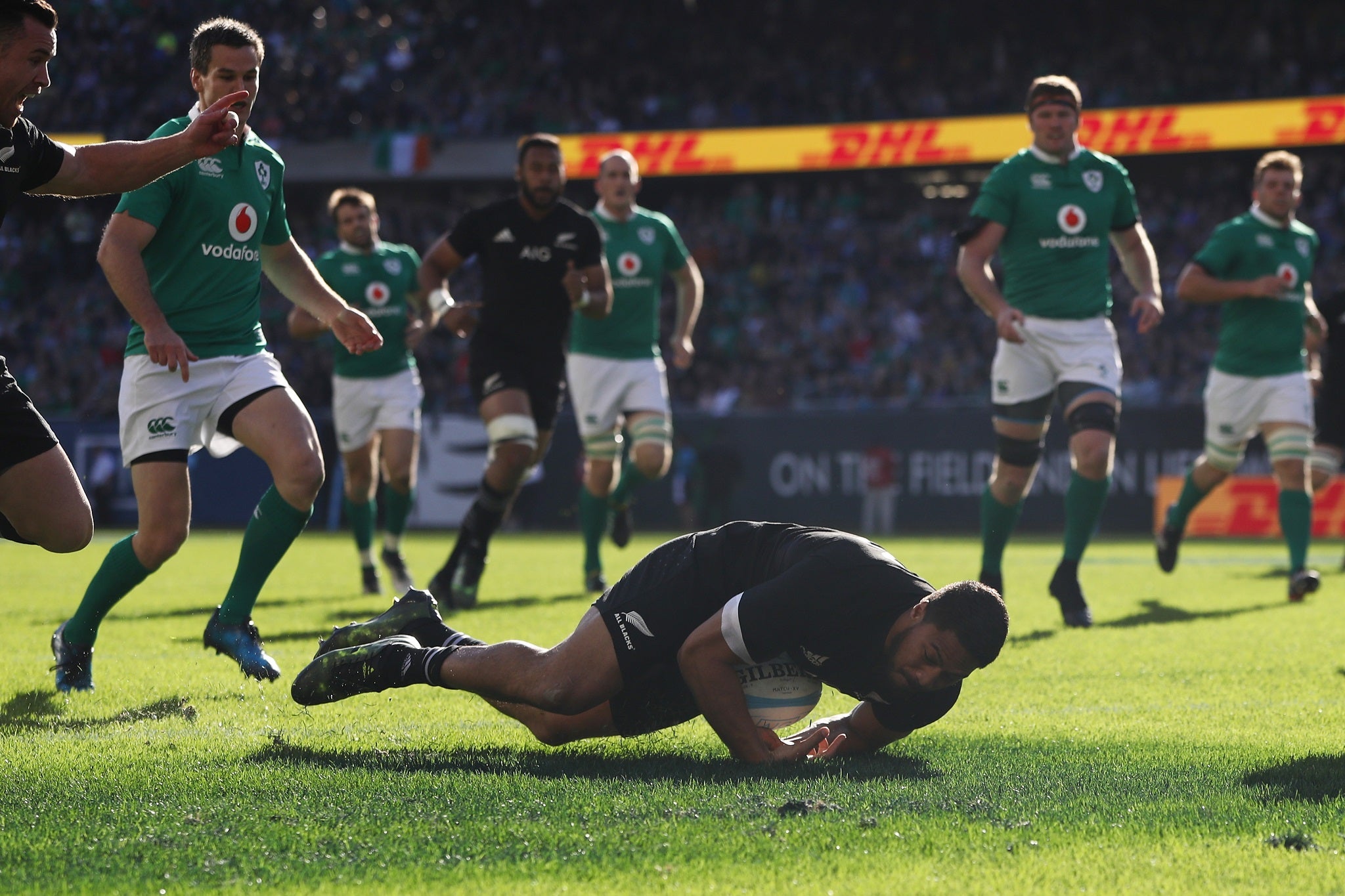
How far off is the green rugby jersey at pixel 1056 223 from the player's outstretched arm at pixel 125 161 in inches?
186

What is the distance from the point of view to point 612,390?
10242 mm

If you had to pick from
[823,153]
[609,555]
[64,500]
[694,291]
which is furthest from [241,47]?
[823,153]

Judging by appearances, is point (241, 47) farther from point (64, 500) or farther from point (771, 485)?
point (771, 485)

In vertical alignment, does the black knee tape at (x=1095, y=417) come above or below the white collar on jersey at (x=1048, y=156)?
below

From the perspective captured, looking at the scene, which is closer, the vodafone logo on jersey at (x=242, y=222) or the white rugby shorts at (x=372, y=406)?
the vodafone logo on jersey at (x=242, y=222)

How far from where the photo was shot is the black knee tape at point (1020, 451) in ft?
26.0

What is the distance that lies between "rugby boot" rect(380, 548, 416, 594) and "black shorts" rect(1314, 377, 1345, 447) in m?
7.60

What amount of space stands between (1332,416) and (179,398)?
10.0 metres

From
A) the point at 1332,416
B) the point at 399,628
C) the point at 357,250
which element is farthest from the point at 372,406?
the point at 1332,416

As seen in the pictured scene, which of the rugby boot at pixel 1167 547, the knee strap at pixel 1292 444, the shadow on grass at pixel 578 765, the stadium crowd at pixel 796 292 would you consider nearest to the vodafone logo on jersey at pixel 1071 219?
the knee strap at pixel 1292 444

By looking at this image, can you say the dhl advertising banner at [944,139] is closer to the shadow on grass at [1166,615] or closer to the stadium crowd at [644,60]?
the stadium crowd at [644,60]

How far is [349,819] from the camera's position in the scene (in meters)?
3.24

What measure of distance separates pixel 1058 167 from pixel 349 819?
235 inches

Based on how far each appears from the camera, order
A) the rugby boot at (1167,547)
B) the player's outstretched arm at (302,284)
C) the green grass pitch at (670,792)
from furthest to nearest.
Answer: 1. the rugby boot at (1167,547)
2. the player's outstretched arm at (302,284)
3. the green grass pitch at (670,792)
